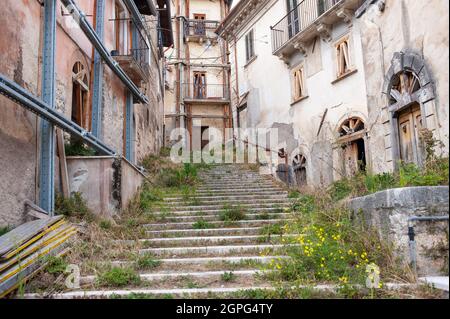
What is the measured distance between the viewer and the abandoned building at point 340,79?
638 cm

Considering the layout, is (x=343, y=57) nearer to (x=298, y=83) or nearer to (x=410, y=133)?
(x=298, y=83)

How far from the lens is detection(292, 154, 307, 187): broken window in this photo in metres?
13.4

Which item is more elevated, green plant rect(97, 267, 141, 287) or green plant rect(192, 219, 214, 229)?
green plant rect(192, 219, 214, 229)

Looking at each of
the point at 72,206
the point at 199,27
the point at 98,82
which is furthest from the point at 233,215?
the point at 199,27

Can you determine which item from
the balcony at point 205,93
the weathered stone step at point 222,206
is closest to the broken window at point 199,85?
the balcony at point 205,93

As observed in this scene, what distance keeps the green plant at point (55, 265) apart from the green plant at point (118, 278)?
0.47m

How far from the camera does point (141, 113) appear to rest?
43.9 ft

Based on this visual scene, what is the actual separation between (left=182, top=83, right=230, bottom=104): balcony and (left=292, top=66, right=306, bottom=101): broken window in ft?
30.8

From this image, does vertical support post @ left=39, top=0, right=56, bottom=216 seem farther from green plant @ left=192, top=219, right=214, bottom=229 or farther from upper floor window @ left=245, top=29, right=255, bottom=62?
upper floor window @ left=245, top=29, right=255, bottom=62

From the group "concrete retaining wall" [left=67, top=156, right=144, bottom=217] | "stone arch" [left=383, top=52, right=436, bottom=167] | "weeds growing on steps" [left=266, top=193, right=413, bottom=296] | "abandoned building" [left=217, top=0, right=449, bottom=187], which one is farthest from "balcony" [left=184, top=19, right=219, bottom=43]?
"weeds growing on steps" [left=266, top=193, right=413, bottom=296]

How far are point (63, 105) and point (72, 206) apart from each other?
1.98 metres

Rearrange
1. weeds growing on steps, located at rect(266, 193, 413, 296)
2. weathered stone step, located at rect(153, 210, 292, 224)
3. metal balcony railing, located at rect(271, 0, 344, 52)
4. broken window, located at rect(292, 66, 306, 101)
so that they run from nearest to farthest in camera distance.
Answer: weeds growing on steps, located at rect(266, 193, 413, 296) < weathered stone step, located at rect(153, 210, 292, 224) < metal balcony railing, located at rect(271, 0, 344, 52) < broken window, located at rect(292, 66, 306, 101)

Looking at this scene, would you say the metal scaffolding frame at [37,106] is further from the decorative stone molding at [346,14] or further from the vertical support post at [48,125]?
the decorative stone molding at [346,14]

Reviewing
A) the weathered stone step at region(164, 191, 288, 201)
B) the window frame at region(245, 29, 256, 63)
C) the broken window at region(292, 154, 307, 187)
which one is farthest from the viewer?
the window frame at region(245, 29, 256, 63)
